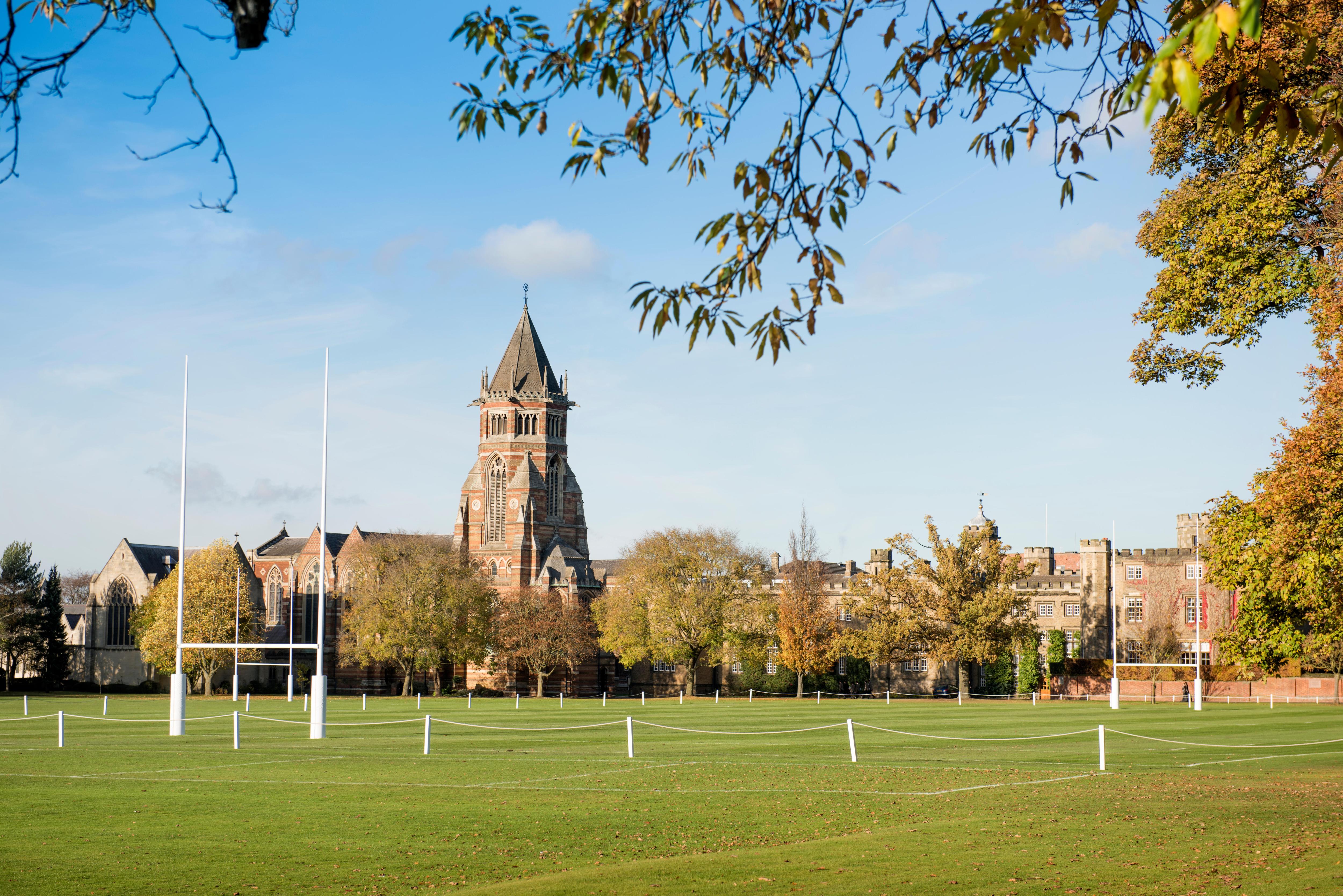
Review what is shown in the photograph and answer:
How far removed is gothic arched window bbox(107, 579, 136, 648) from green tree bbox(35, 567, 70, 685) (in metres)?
6.72

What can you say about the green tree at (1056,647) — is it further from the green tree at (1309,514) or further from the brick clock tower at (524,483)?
the green tree at (1309,514)

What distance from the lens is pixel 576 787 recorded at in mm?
20453

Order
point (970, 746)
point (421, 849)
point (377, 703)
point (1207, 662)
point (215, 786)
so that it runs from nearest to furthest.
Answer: point (421, 849)
point (215, 786)
point (970, 746)
point (377, 703)
point (1207, 662)

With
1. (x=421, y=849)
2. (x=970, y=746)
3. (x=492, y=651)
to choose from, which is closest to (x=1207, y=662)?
(x=492, y=651)

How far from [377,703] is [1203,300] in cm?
5366

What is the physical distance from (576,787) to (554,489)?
86.7 metres

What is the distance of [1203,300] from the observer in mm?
18781

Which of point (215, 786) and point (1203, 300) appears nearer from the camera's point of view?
point (1203, 300)

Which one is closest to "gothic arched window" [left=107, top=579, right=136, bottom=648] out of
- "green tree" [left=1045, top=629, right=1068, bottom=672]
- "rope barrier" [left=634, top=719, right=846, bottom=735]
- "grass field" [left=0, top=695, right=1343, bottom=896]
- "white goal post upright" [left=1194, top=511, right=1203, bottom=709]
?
"grass field" [left=0, top=695, right=1343, bottom=896]

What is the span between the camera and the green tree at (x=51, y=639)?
87500 millimetres

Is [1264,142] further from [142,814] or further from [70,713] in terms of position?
[70,713]

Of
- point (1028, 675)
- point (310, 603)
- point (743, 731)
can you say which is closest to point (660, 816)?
point (743, 731)

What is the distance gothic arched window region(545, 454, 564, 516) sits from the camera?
106375mm

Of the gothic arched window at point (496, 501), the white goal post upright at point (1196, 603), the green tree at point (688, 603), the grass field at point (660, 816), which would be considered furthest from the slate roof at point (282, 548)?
the grass field at point (660, 816)
